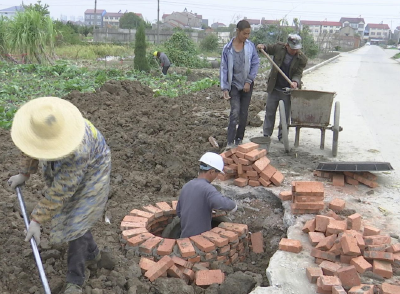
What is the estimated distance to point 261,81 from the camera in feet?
52.2

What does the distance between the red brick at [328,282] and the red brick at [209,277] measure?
0.81 metres

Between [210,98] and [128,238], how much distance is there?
773 cm

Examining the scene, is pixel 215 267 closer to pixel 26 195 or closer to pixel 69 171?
pixel 69 171

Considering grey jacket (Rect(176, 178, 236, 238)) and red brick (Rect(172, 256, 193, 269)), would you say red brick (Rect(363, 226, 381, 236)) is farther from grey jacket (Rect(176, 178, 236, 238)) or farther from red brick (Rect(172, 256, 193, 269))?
red brick (Rect(172, 256, 193, 269))

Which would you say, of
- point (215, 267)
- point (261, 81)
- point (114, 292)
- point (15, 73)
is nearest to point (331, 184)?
point (215, 267)

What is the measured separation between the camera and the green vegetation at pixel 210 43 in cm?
3120

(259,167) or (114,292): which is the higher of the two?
(259,167)

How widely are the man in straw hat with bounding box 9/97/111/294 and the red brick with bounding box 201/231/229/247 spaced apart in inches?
41.0

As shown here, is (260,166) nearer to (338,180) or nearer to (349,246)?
(338,180)

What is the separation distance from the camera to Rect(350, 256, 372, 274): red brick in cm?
329

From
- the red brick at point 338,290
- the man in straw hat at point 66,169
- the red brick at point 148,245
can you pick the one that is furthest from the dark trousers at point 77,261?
the red brick at point 338,290

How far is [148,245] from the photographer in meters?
3.73

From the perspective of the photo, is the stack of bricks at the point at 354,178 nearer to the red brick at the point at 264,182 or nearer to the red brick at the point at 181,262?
the red brick at the point at 264,182

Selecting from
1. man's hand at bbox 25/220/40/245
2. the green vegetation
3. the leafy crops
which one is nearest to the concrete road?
man's hand at bbox 25/220/40/245
